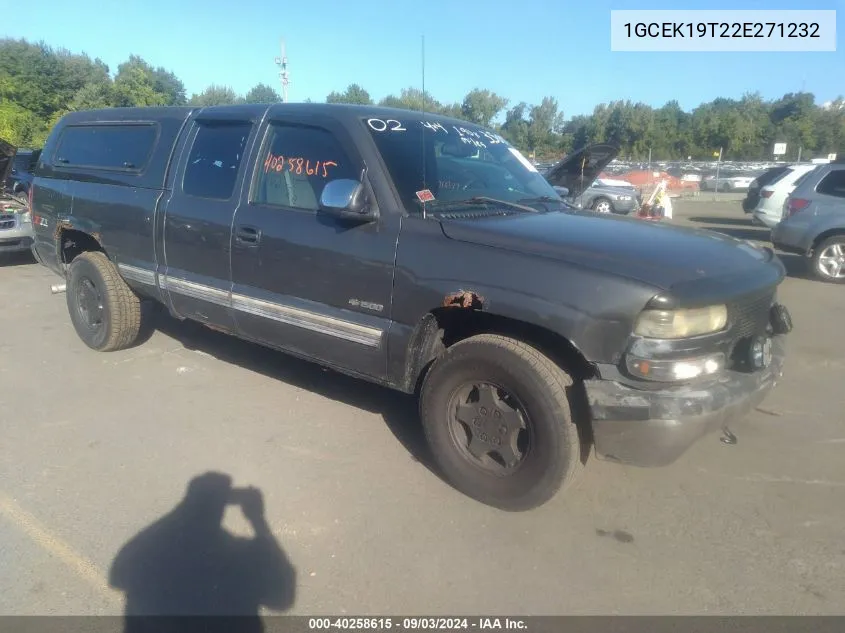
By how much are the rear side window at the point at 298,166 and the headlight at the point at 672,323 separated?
5.75 ft

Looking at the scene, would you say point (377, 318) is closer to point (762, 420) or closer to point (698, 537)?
point (698, 537)

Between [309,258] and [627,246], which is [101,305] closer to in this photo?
[309,258]

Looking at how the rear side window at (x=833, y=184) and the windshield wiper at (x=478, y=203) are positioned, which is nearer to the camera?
the windshield wiper at (x=478, y=203)

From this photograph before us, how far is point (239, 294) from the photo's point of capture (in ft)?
13.2

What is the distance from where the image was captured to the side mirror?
3238 mm

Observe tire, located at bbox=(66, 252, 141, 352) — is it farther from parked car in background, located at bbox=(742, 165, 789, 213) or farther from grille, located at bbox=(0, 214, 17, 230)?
parked car in background, located at bbox=(742, 165, 789, 213)

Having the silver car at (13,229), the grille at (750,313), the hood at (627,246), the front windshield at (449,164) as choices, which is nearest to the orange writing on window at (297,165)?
the front windshield at (449,164)

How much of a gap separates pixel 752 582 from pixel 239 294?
125 inches

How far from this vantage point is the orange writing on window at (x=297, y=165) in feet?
12.1

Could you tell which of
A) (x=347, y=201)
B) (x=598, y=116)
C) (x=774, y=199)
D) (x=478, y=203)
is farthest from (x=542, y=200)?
(x=598, y=116)

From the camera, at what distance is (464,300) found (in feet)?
9.92

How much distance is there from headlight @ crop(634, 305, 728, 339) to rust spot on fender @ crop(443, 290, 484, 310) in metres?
0.72

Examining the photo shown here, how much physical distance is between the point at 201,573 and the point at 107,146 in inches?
152

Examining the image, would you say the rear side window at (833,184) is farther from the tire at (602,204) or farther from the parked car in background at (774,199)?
the tire at (602,204)
